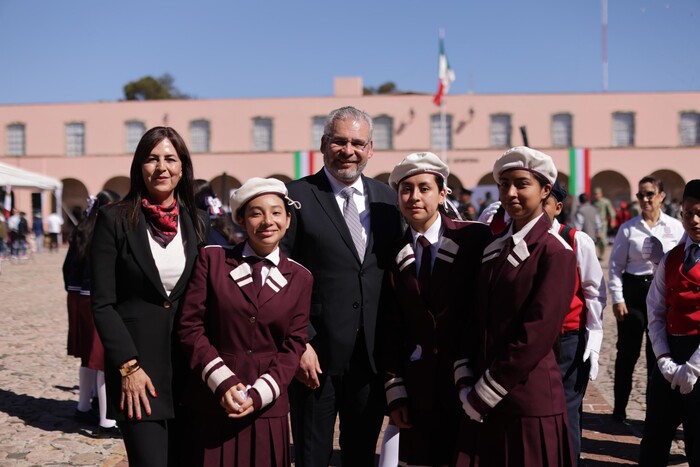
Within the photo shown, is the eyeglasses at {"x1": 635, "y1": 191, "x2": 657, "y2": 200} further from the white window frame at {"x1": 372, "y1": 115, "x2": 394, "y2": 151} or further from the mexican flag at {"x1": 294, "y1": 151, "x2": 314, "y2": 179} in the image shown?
the mexican flag at {"x1": 294, "y1": 151, "x2": 314, "y2": 179}

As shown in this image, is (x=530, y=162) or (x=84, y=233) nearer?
(x=530, y=162)

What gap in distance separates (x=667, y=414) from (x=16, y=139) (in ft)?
130

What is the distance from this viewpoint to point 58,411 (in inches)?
240

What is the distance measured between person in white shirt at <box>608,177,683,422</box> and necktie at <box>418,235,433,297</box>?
121 inches

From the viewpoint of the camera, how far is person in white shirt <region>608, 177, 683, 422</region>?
5598 mm

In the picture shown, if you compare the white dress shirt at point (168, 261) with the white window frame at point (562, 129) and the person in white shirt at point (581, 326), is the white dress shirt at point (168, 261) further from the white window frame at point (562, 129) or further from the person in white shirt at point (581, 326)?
the white window frame at point (562, 129)

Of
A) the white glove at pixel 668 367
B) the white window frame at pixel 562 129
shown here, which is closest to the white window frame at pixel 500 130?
the white window frame at pixel 562 129

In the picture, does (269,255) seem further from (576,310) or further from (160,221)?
(576,310)

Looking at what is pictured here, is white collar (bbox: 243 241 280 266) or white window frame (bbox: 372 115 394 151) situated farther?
white window frame (bbox: 372 115 394 151)

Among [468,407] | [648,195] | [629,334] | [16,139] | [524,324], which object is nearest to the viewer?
[524,324]

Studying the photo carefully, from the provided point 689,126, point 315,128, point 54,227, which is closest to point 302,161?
Answer: point 315,128

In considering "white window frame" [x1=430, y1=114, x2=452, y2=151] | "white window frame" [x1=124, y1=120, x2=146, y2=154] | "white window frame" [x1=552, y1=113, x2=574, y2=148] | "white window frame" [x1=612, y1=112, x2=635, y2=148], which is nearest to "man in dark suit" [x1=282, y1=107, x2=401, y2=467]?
"white window frame" [x1=430, y1=114, x2=452, y2=151]

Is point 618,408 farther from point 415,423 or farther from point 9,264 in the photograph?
point 9,264

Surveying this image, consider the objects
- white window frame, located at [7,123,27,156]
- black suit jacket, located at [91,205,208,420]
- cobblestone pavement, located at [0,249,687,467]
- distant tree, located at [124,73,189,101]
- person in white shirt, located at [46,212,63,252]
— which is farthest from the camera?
distant tree, located at [124,73,189,101]
